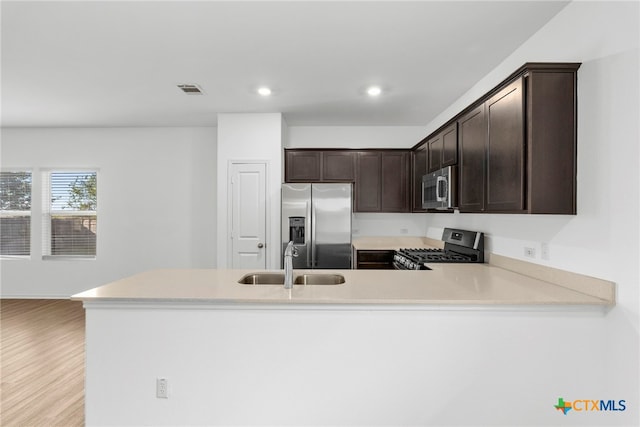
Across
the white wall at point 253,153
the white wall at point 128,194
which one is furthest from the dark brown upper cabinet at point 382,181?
the white wall at point 128,194

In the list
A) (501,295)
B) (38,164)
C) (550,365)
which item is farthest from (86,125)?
(550,365)

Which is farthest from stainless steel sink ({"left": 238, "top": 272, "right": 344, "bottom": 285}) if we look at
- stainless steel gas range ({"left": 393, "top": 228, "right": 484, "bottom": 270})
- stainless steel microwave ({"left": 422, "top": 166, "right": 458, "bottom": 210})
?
stainless steel microwave ({"left": 422, "top": 166, "right": 458, "bottom": 210})

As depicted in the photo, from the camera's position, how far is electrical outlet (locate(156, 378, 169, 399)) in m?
1.90

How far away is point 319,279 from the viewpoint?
8.40ft

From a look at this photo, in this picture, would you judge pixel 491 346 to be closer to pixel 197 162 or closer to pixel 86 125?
pixel 197 162

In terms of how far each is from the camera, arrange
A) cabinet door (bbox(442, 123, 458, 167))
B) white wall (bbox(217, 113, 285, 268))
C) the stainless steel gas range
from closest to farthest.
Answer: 1. cabinet door (bbox(442, 123, 458, 167))
2. the stainless steel gas range
3. white wall (bbox(217, 113, 285, 268))

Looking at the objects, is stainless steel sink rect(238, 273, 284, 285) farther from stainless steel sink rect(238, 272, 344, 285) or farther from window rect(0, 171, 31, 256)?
window rect(0, 171, 31, 256)

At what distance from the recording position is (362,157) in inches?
186

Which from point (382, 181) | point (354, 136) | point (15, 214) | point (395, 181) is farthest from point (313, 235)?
point (15, 214)

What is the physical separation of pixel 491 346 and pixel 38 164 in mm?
6552

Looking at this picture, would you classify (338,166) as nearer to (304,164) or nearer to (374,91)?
(304,164)

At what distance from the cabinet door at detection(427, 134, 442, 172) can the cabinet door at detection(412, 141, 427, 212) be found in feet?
0.53

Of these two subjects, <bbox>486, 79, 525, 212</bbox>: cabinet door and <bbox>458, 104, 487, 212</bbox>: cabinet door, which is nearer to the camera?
<bbox>486, 79, 525, 212</bbox>: cabinet door

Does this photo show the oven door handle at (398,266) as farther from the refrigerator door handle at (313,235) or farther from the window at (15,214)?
the window at (15,214)
